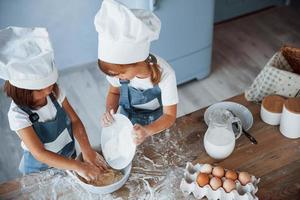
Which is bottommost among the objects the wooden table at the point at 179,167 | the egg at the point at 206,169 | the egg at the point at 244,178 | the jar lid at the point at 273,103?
the wooden table at the point at 179,167

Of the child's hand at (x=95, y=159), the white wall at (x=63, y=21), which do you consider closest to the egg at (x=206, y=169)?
the child's hand at (x=95, y=159)

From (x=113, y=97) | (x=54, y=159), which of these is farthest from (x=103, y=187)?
(x=113, y=97)

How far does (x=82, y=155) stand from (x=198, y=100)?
138 centimetres

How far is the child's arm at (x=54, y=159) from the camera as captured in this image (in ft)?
4.29

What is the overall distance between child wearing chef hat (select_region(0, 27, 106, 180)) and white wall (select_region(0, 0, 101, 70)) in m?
1.21

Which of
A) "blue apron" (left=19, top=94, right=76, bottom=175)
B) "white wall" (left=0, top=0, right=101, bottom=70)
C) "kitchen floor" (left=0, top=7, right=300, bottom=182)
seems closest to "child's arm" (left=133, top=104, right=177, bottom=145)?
"blue apron" (left=19, top=94, right=76, bottom=175)

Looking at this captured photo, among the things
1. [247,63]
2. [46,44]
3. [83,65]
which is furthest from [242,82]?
[46,44]

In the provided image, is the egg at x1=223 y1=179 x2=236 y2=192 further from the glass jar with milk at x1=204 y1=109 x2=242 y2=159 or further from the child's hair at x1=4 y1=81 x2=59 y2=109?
the child's hair at x1=4 y1=81 x2=59 y2=109

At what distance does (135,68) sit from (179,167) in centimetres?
35

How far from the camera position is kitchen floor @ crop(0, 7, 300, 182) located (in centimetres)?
243

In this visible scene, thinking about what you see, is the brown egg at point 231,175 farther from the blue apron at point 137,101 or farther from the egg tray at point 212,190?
the blue apron at point 137,101

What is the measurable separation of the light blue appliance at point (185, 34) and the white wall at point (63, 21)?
0.39 metres

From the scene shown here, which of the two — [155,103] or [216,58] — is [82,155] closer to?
[155,103]

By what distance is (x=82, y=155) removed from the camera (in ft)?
4.54
